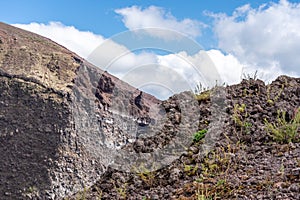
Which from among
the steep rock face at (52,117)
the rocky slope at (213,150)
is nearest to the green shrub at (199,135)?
the rocky slope at (213,150)

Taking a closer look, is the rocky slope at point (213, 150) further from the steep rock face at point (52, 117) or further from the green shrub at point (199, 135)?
the steep rock face at point (52, 117)

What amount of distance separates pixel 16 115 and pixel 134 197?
2575 centimetres

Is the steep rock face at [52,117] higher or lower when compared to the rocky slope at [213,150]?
higher

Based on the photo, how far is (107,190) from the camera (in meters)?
5.11

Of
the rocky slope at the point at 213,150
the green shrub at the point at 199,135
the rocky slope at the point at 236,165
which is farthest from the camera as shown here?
the green shrub at the point at 199,135

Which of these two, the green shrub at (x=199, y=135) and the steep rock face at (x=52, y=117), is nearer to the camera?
the green shrub at (x=199, y=135)

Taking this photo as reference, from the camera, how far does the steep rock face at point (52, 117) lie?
20750 millimetres

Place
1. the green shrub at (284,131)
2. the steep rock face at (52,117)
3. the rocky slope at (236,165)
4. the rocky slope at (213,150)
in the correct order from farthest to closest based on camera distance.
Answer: the steep rock face at (52,117) → the green shrub at (284,131) → the rocky slope at (213,150) → the rocky slope at (236,165)

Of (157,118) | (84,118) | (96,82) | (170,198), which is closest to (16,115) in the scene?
(84,118)

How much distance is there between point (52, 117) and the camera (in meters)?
29.3

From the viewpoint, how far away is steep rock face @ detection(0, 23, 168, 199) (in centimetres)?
2075

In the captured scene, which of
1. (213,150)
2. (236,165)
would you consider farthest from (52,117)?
(236,165)

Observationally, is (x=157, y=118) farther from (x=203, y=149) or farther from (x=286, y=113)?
(x=286, y=113)

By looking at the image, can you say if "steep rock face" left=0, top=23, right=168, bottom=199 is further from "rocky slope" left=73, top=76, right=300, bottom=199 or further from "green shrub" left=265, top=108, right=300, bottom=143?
"green shrub" left=265, top=108, right=300, bottom=143
